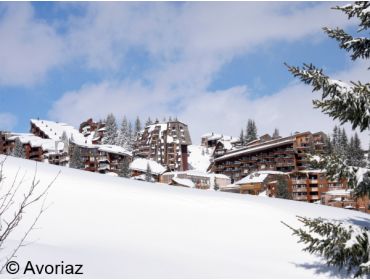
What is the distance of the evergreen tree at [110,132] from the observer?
146625mm

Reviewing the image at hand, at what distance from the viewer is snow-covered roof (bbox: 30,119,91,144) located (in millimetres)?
136375

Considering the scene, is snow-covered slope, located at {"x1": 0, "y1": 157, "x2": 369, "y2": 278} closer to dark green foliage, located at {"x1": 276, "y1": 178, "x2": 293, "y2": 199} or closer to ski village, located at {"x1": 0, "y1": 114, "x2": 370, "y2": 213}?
ski village, located at {"x1": 0, "y1": 114, "x2": 370, "y2": 213}

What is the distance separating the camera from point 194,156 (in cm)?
15150

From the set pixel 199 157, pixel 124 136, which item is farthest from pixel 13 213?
pixel 124 136

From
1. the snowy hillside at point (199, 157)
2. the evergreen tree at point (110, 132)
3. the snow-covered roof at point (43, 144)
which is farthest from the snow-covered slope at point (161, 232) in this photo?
the evergreen tree at point (110, 132)

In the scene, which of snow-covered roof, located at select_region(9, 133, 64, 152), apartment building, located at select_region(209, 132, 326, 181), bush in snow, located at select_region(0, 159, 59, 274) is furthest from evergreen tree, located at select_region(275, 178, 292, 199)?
snow-covered roof, located at select_region(9, 133, 64, 152)

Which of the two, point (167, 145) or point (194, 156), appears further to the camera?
point (194, 156)

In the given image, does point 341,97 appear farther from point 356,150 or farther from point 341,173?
point 356,150

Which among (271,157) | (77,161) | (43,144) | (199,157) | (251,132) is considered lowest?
(77,161)

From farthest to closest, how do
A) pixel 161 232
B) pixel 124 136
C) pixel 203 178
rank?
pixel 124 136 < pixel 203 178 < pixel 161 232

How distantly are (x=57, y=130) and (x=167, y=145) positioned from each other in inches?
1725

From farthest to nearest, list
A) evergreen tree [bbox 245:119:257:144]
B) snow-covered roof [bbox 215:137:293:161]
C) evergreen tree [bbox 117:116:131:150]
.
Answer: evergreen tree [bbox 117:116:131:150], evergreen tree [bbox 245:119:257:144], snow-covered roof [bbox 215:137:293:161]

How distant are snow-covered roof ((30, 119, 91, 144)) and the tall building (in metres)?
22.1

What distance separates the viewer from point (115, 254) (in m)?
8.34
